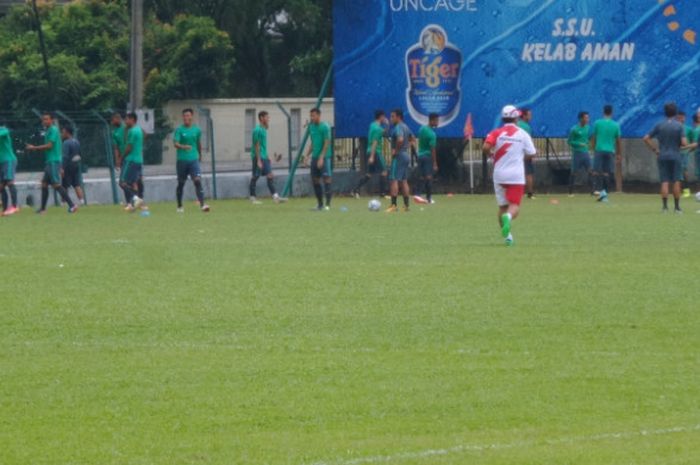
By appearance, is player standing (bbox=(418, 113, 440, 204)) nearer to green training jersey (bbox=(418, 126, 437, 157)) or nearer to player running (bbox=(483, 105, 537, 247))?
green training jersey (bbox=(418, 126, 437, 157))

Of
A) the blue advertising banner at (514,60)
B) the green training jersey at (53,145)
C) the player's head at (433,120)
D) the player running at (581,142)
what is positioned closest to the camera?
the green training jersey at (53,145)

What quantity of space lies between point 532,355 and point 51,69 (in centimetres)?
4170

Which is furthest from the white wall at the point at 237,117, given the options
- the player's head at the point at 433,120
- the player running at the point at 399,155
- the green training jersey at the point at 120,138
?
the player running at the point at 399,155

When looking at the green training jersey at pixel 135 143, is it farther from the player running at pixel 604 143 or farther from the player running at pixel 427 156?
the player running at pixel 604 143

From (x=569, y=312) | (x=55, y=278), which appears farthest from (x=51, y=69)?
(x=569, y=312)

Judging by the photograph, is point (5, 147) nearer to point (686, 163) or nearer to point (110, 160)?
point (110, 160)

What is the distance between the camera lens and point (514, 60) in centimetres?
3850

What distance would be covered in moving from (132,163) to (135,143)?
17.0 inches

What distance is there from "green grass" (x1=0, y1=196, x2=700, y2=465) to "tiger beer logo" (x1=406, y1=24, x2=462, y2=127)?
17366 mm

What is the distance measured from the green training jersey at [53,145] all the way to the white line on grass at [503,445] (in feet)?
76.7

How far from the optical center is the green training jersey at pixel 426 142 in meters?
33.9

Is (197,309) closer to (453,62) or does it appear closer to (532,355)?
(532,355)

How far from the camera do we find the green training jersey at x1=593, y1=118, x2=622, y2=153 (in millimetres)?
34469

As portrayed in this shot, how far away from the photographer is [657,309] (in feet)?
45.3
